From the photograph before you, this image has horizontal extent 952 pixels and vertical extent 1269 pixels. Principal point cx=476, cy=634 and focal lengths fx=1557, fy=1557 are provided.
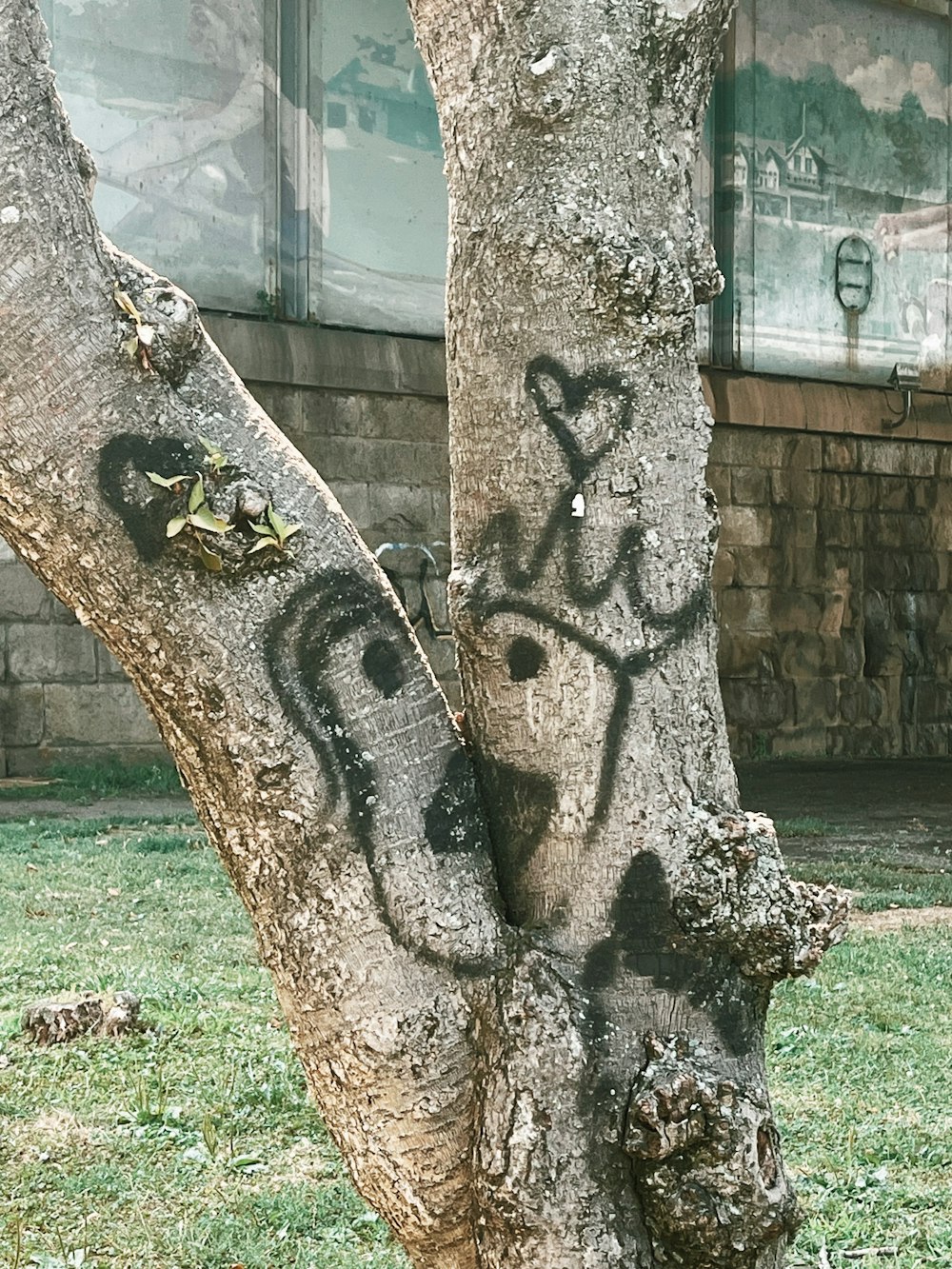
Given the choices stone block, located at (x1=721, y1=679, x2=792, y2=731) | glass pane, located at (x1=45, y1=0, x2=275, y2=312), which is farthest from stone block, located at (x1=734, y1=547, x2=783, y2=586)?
glass pane, located at (x1=45, y1=0, x2=275, y2=312)

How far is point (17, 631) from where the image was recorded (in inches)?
447

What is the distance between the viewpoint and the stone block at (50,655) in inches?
447

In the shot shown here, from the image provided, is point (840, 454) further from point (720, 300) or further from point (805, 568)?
point (720, 300)

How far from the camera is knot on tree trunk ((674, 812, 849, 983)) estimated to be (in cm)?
191

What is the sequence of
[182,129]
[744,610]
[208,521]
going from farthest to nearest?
[744,610] < [182,129] < [208,521]

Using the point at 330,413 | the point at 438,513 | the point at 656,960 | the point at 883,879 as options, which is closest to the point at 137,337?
the point at 656,960

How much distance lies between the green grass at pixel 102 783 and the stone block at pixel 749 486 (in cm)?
622

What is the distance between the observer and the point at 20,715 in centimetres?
1134

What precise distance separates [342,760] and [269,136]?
444 inches

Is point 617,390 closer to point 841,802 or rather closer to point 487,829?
point 487,829

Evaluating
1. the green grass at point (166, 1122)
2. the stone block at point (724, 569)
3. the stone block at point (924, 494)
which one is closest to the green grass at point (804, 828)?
the green grass at point (166, 1122)

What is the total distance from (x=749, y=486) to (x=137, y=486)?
1361 centimetres

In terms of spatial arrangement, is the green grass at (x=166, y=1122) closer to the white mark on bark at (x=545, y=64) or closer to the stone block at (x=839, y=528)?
the white mark on bark at (x=545, y=64)

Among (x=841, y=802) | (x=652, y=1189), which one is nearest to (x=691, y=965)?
(x=652, y=1189)
